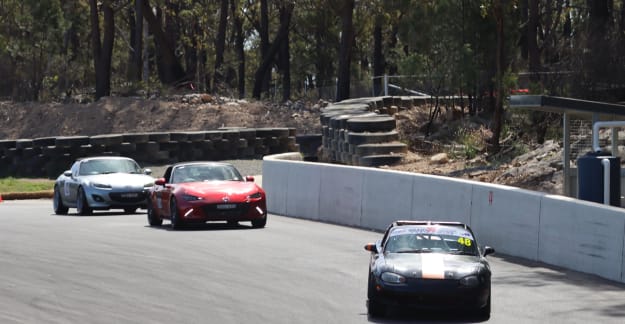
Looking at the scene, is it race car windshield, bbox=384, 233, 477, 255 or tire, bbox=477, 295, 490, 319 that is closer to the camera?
tire, bbox=477, 295, 490, 319

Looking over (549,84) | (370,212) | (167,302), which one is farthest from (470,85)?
(167,302)

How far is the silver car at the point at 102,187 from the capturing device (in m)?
28.2

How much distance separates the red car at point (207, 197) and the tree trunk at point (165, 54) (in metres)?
34.8

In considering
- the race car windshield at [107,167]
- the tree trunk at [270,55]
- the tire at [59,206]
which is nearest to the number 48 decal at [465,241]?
the race car windshield at [107,167]

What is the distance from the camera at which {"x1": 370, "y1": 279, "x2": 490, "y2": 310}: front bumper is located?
39.9 ft

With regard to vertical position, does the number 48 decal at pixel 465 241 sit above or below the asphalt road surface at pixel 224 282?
above

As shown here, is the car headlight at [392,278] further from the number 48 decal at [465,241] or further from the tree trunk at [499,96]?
the tree trunk at [499,96]

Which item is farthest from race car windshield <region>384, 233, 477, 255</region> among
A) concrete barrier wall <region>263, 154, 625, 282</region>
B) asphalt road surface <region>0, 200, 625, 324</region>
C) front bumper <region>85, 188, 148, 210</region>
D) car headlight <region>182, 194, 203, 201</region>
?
front bumper <region>85, 188, 148, 210</region>

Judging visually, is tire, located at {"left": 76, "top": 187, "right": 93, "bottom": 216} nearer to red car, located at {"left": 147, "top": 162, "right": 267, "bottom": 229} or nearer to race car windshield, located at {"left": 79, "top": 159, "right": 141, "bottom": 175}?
race car windshield, located at {"left": 79, "top": 159, "right": 141, "bottom": 175}

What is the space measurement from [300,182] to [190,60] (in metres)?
62.7

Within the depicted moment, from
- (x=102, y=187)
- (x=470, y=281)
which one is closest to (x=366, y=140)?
(x=102, y=187)

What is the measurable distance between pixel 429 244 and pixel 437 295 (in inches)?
44.9

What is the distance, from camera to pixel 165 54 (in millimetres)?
59188

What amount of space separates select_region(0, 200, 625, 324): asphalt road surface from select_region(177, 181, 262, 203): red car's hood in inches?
26.8
